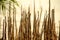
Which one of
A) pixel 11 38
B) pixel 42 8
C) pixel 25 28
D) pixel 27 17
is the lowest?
pixel 11 38

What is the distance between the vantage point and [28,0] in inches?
85.6

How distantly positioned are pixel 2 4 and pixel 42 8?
0.55 meters

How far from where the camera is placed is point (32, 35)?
175 centimetres

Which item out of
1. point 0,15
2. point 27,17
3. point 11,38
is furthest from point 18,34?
point 0,15

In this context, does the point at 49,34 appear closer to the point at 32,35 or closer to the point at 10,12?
the point at 32,35

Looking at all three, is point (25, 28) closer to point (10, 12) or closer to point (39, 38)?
point (39, 38)

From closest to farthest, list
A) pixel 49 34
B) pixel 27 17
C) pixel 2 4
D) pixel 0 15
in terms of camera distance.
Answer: pixel 49 34 → pixel 27 17 → pixel 2 4 → pixel 0 15

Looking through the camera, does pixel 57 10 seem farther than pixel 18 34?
Yes

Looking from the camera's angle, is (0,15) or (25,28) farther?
(0,15)

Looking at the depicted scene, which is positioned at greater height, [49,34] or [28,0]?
[28,0]

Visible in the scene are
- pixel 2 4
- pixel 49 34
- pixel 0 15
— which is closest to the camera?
pixel 49 34

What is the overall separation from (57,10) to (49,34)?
2.24ft

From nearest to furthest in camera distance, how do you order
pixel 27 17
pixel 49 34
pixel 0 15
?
pixel 49 34 → pixel 27 17 → pixel 0 15

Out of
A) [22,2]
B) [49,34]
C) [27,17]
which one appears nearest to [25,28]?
[27,17]
